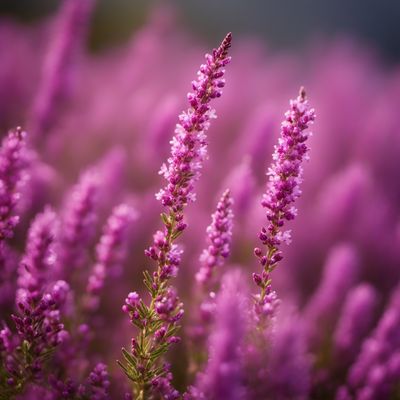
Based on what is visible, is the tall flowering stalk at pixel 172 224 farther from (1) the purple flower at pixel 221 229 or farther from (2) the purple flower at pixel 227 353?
(2) the purple flower at pixel 227 353

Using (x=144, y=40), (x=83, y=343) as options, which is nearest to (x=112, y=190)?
(x=83, y=343)

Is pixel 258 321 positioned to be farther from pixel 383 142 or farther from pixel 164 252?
pixel 383 142

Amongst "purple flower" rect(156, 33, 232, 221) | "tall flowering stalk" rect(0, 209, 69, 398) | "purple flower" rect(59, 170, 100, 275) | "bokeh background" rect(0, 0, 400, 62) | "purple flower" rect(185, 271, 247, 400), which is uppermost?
"bokeh background" rect(0, 0, 400, 62)

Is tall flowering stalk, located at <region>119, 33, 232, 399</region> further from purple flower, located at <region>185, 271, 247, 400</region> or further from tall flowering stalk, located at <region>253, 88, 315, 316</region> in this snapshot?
purple flower, located at <region>185, 271, 247, 400</region>

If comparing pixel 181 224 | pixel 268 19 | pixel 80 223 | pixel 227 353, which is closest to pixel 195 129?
pixel 181 224

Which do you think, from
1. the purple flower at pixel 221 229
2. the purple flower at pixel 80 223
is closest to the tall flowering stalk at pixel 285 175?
the purple flower at pixel 221 229

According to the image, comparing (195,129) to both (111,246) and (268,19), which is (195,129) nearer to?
(111,246)

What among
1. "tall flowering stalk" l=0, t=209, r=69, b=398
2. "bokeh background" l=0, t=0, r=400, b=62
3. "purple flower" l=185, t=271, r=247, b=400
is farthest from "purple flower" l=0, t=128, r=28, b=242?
"bokeh background" l=0, t=0, r=400, b=62

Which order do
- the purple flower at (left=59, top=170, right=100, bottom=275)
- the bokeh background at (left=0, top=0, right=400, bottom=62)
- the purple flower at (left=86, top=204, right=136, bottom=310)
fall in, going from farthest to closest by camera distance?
the bokeh background at (left=0, top=0, right=400, bottom=62)
the purple flower at (left=59, top=170, right=100, bottom=275)
the purple flower at (left=86, top=204, right=136, bottom=310)
